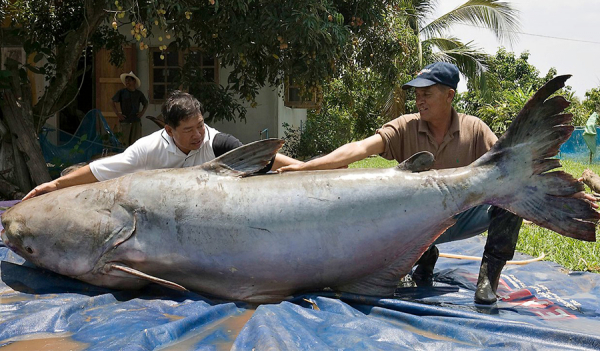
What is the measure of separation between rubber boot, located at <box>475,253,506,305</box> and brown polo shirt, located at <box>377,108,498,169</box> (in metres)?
0.72

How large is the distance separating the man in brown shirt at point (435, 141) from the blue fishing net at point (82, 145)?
524 centimetres

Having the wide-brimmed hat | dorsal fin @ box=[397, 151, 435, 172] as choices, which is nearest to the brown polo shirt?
dorsal fin @ box=[397, 151, 435, 172]

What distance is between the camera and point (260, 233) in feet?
9.42

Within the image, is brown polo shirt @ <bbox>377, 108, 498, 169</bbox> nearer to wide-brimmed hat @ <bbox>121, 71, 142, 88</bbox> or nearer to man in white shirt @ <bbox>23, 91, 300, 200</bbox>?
man in white shirt @ <bbox>23, 91, 300, 200</bbox>

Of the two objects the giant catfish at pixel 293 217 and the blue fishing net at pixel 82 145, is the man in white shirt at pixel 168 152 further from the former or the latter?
the blue fishing net at pixel 82 145

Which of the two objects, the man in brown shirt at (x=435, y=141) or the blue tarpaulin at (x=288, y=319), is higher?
the man in brown shirt at (x=435, y=141)

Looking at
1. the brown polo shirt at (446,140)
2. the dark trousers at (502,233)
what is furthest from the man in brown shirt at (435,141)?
the dark trousers at (502,233)

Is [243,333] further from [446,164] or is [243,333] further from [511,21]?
[511,21]

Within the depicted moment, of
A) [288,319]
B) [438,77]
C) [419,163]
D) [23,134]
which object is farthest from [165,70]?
[288,319]

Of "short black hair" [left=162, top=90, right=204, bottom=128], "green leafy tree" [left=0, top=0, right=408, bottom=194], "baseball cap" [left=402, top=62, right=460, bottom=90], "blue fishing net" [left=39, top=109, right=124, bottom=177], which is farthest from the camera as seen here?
"blue fishing net" [left=39, top=109, right=124, bottom=177]

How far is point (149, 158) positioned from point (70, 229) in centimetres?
76

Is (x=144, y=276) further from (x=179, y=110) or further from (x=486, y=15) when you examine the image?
(x=486, y=15)

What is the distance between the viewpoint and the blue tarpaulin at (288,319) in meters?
2.37

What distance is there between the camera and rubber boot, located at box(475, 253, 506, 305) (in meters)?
3.01
